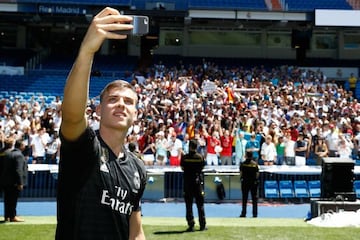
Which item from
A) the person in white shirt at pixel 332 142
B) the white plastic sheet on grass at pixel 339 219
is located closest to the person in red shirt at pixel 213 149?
the person in white shirt at pixel 332 142

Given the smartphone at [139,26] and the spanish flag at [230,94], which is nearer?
the smartphone at [139,26]

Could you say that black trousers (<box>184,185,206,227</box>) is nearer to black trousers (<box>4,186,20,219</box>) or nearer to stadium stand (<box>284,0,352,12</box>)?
black trousers (<box>4,186,20,219</box>)

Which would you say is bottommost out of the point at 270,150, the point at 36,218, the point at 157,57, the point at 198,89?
the point at 36,218

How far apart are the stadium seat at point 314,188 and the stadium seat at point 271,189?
99 centimetres

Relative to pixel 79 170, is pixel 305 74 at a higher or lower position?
higher

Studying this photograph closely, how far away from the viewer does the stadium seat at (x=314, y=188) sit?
16625mm

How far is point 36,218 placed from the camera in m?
13.0

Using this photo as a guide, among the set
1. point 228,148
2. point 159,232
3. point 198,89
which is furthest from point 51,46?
point 159,232

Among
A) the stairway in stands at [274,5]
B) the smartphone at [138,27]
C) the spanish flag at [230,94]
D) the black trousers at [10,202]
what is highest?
the stairway in stands at [274,5]

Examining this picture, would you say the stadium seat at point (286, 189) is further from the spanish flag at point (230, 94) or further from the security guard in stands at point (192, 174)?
the spanish flag at point (230, 94)

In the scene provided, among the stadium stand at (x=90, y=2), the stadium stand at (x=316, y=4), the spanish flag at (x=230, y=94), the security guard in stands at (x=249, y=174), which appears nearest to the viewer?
the security guard in stands at (x=249, y=174)

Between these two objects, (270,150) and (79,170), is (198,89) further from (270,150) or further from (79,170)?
(79,170)

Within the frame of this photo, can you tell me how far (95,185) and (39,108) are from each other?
2006 centimetres

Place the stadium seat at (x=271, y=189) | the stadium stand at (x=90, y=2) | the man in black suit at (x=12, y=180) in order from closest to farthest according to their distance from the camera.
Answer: the man in black suit at (x=12, y=180)
the stadium seat at (x=271, y=189)
the stadium stand at (x=90, y=2)
